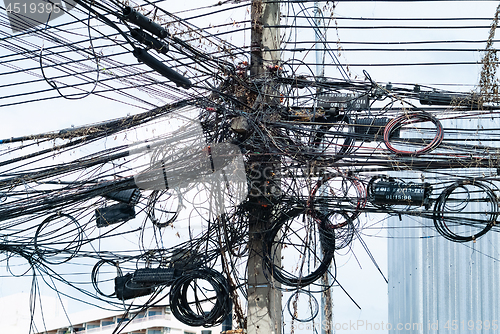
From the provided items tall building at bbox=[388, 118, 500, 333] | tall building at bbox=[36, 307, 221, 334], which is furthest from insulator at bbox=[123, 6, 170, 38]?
tall building at bbox=[36, 307, 221, 334]

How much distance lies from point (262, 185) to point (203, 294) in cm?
165

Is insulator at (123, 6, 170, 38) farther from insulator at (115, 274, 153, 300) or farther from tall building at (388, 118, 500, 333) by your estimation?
tall building at (388, 118, 500, 333)

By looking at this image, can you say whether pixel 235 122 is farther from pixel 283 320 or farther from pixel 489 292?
pixel 489 292

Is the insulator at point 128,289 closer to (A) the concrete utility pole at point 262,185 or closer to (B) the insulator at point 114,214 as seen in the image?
(B) the insulator at point 114,214

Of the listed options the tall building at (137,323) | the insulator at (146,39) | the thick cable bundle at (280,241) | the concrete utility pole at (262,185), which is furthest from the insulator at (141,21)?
the tall building at (137,323)

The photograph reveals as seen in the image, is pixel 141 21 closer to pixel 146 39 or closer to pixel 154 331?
pixel 146 39

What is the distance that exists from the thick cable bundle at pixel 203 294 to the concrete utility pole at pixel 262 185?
0.35 metres

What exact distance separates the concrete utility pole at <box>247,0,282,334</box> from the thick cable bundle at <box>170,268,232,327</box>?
348 millimetres

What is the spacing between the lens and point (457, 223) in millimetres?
6699

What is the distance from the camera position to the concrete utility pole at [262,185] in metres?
6.73

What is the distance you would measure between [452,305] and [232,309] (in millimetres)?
11325

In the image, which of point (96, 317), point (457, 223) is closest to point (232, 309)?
point (457, 223)

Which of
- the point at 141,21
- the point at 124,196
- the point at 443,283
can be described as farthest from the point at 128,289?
the point at 443,283

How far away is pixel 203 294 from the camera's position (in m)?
7.07
